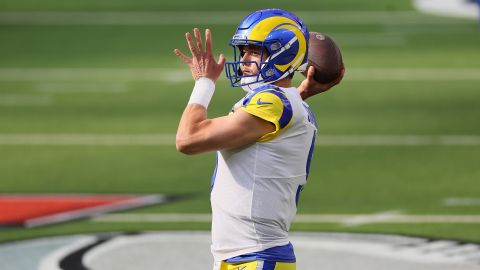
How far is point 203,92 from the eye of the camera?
18.9 ft

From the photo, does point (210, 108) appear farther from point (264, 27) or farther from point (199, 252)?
point (264, 27)

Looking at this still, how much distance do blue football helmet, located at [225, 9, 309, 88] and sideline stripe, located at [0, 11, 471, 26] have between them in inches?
642

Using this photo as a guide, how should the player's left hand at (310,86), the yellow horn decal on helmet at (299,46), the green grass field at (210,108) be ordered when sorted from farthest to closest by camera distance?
the green grass field at (210,108), the player's left hand at (310,86), the yellow horn decal on helmet at (299,46)

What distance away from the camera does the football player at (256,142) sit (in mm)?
5625

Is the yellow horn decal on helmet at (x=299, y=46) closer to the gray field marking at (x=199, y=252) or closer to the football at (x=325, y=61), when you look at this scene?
the football at (x=325, y=61)

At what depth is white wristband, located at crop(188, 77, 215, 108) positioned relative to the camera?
5730 mm

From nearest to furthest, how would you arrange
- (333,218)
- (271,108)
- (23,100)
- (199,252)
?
(271,108), (199,252), (333,218), (23,100)

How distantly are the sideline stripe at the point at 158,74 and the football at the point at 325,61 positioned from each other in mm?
10667

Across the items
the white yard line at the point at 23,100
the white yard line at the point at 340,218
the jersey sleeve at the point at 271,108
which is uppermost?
the jersey sleeve at the point at 271,108

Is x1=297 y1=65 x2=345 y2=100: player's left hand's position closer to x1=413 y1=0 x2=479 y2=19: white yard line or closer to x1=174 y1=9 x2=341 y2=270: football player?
x1=174 y1=9 x2=341 y2=270: football player

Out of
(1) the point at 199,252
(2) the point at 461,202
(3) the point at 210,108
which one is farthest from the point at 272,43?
(3) the point at 210,108

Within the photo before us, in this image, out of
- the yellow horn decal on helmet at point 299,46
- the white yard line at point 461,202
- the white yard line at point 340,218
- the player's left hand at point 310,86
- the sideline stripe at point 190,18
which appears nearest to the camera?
the yellow horn decal on helmet at point 299,46

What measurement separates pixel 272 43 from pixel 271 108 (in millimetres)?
333

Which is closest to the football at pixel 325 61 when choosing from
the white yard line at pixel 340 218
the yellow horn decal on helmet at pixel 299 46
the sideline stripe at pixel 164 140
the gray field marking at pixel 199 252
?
the yellow horn decal on helmet at pixel 299 46
